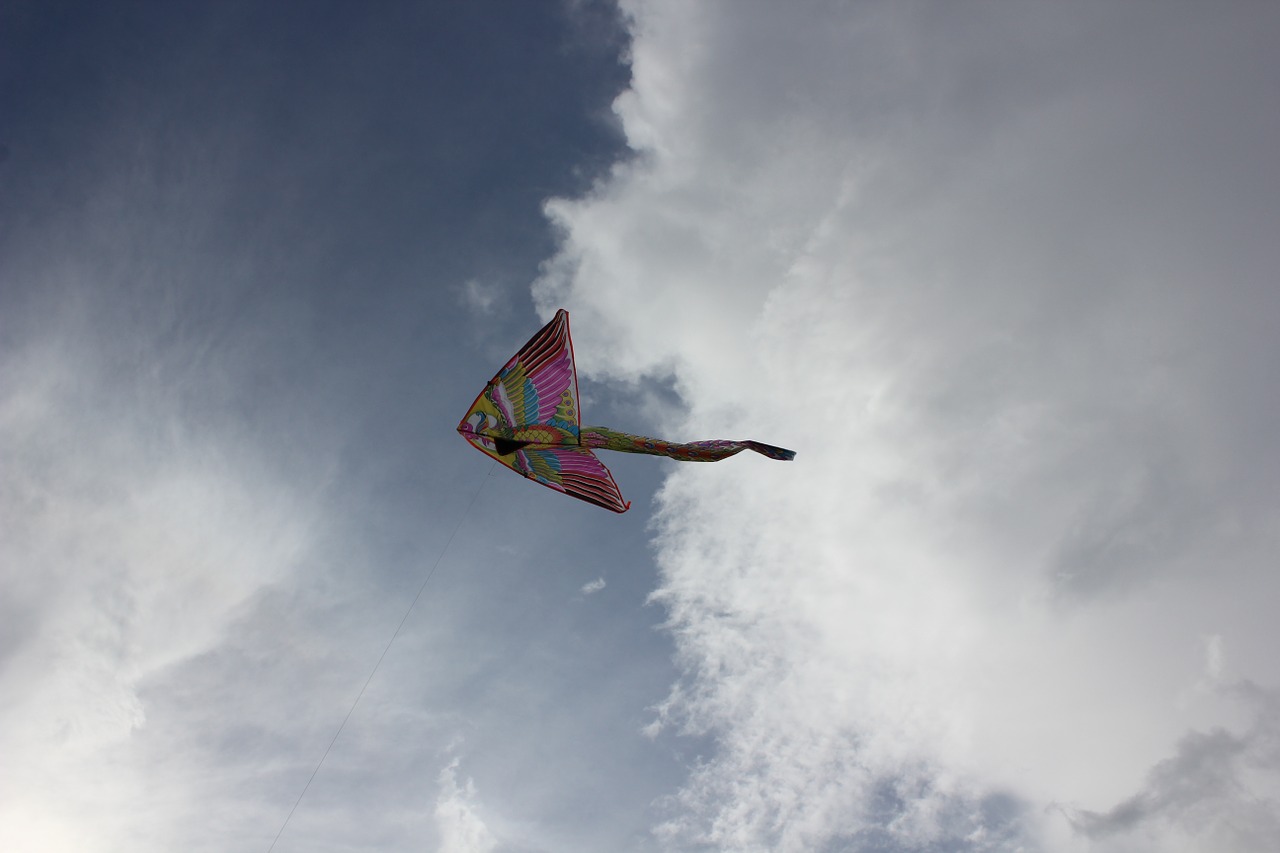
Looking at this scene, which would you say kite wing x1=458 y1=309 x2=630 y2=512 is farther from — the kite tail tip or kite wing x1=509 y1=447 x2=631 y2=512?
the kite tail tip

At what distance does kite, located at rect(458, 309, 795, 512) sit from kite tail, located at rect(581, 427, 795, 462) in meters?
0.07

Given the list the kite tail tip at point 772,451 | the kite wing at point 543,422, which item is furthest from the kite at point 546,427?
the kite tail tip at point 772,451

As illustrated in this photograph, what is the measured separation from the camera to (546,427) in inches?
1265

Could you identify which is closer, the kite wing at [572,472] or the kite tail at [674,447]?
the kite tail at [674,447]

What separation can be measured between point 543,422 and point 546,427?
37 centimetres

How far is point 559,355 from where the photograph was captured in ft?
105

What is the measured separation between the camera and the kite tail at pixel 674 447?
2808 centimetres

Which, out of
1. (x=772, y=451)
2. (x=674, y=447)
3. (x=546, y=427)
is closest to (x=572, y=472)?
(x=546, y=427)

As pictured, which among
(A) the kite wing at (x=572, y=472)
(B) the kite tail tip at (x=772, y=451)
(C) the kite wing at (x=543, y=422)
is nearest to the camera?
(B) the kite tail tip at (x=772, y=451)

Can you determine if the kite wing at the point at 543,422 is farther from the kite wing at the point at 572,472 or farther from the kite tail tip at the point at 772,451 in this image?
the kite tail tip at the point at 772,451

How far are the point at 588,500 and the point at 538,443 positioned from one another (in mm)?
3726

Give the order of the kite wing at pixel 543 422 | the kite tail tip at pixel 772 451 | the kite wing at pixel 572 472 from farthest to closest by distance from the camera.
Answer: the kite wing at pixel 543 422 → the kite wing at pixel 572 472 → the kite tail tip at pixel 772 451

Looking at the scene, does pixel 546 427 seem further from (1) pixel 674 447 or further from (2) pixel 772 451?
(2) pixel 772 451

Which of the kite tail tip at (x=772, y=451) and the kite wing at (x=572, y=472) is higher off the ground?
the kite wing at (x=572, y=472)
